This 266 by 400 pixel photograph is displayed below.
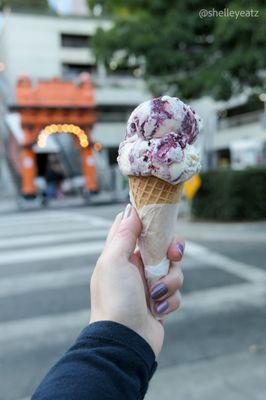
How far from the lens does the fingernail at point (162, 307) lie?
1737 millimetres

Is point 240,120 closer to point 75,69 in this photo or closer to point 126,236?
point 75,69

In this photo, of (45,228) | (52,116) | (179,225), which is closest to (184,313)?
(179,225)

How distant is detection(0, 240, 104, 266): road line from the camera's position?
841 centimetres

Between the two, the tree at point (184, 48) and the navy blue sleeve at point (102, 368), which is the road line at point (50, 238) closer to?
the tree at point (184, 48)

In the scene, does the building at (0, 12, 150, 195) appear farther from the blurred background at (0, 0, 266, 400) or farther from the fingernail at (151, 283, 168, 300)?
the fingernail at (151, 283, 168, 300)

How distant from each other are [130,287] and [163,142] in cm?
55

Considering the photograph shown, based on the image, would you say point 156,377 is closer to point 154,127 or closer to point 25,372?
point 25,372

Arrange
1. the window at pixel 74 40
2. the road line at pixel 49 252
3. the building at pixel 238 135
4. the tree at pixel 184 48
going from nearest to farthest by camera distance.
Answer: the road line at pixel 49 252 → the tree at pixel 184 48 → the building at pixel 238 135 → the window at pixel 74 40

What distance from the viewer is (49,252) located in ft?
29.3

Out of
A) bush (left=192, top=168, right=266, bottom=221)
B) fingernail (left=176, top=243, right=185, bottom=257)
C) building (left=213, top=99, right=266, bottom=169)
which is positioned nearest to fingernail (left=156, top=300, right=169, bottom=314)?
fingernail (left=176, top=243, right=185, bottom=257)

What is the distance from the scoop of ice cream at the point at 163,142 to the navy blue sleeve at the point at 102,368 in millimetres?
621

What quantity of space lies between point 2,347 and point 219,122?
126 feet

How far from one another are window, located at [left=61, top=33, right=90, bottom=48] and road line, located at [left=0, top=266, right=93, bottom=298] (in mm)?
34734

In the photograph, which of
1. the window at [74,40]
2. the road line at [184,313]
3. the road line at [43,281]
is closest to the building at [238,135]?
the window at [74,40]
